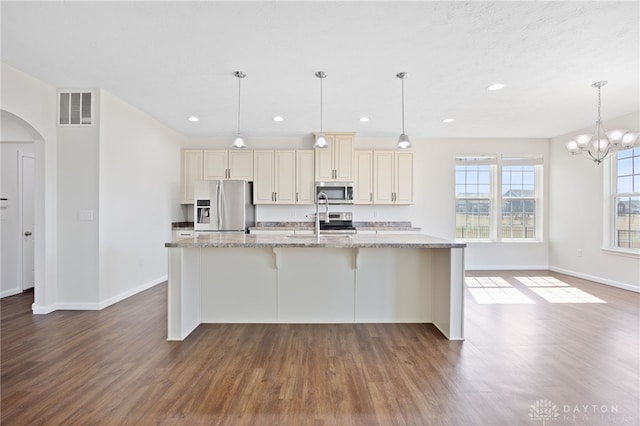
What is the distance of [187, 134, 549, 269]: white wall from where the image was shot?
5824 millimetres

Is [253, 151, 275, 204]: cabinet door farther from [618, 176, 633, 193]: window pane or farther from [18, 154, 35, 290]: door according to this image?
[618, 176, 633, 193]: window pane

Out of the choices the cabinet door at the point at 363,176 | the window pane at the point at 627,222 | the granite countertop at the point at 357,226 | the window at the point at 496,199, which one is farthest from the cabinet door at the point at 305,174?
the window pane at the point at 627,222

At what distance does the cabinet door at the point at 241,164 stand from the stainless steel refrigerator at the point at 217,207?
419 millimetres

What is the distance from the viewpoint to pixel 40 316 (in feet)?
10.7

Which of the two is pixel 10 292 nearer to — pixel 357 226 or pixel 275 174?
pixel 275 174

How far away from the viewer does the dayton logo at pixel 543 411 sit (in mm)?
1673

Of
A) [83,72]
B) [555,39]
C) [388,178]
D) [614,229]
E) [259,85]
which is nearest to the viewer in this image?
[555,39]

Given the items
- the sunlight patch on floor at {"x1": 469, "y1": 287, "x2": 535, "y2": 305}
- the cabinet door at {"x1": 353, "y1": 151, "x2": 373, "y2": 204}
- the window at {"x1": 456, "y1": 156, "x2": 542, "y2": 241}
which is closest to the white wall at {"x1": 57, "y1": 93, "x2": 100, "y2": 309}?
the cabinet door at {"x1": 353, "y1": 151, "x2": 373, "y2": 204}

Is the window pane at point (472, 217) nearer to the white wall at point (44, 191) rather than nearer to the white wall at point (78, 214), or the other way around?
the white wall at point (78, 214)

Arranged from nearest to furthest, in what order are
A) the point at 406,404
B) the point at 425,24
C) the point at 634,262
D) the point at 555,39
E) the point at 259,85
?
the point at 406,404 → the point at 425,24 → the point at 555,39 → the point at 259,85 → the point at 634,262

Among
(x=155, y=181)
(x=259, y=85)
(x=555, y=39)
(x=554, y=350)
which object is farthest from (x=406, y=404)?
(x=155, y=181)

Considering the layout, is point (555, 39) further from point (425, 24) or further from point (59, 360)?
point (59, 360)

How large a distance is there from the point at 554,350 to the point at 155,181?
17.5 ft

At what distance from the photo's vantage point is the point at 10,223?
4180mm
